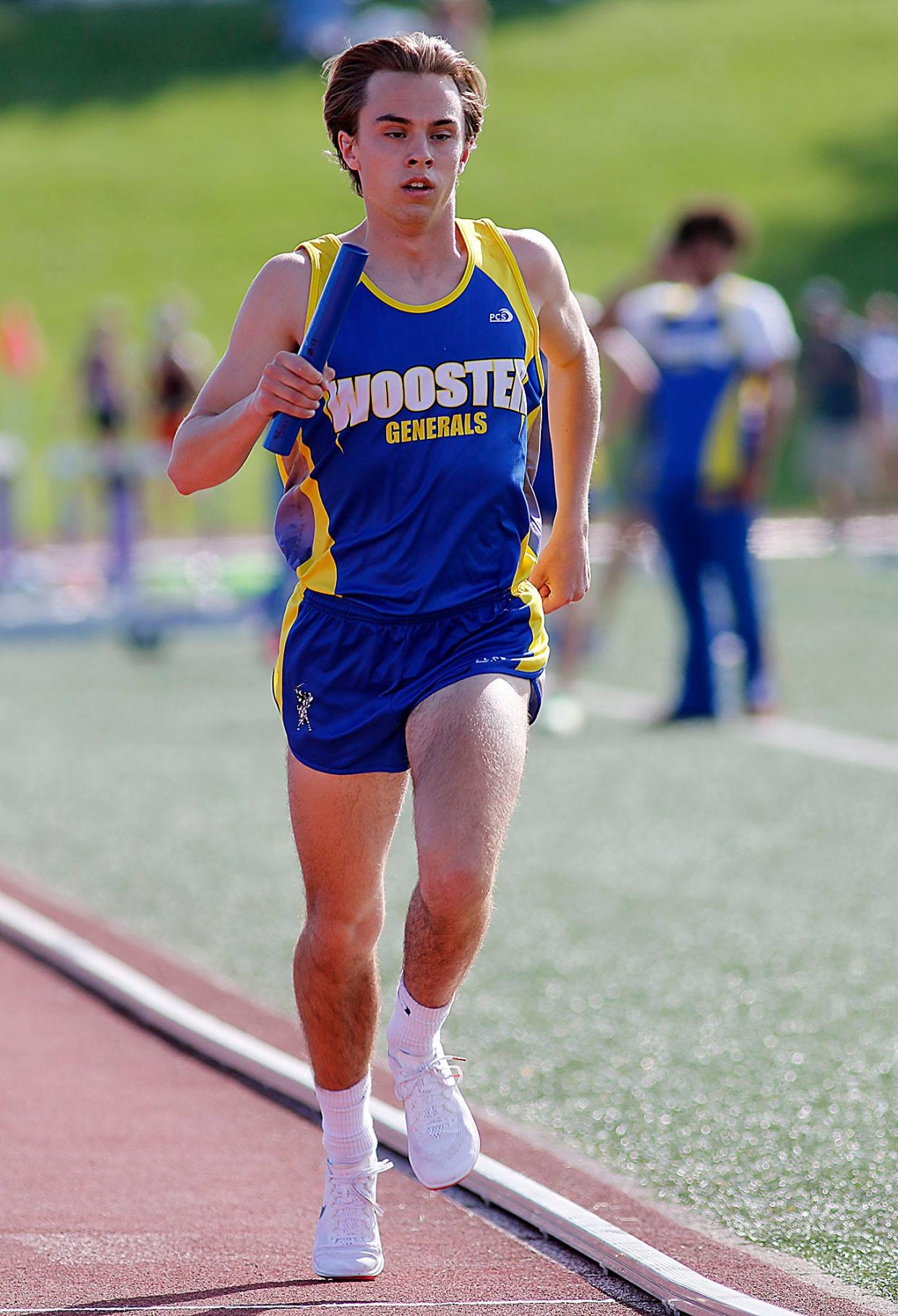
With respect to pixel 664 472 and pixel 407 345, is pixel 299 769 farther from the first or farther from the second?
pixel 664 472

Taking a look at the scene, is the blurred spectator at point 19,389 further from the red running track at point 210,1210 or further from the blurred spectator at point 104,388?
the red running track at point 210,1210

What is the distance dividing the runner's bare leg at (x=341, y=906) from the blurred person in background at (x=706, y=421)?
7.13m

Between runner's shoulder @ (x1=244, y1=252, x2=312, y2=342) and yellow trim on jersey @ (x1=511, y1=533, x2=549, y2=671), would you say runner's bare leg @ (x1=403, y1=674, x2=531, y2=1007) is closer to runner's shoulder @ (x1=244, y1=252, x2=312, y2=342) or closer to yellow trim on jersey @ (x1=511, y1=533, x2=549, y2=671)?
→ yellow trim on jersey @ (x1=511, y1=533, x2=549, y2=671)

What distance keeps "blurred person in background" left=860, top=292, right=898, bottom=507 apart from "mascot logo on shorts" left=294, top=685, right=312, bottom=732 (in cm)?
2278

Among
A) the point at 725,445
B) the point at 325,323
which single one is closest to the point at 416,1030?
the point at 325,323

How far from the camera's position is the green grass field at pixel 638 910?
462 cm

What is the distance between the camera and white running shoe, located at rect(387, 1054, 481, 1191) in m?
3.63

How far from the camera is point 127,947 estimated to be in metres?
6.55

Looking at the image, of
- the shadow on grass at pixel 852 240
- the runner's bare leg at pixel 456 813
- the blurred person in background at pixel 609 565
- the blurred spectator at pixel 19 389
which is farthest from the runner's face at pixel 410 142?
the shadow on grass at pixel 852 240

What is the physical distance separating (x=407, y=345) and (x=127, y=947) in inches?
133

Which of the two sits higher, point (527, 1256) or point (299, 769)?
point (299, 769)

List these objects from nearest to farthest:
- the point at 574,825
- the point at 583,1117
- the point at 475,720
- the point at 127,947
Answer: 1. the point at 475,720
2. the point at 583,1117
3. the point at 127,947
4. the point at 574,825

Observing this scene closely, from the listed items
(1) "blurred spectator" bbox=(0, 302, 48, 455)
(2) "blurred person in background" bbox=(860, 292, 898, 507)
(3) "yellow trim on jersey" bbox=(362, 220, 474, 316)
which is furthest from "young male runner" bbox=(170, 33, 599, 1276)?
(1) "blurred spectator" bbox=(0, 302, 48, 455)

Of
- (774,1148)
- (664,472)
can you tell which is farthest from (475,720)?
(664,472)
